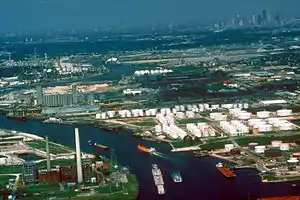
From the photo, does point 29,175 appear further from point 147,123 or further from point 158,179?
point 147,123

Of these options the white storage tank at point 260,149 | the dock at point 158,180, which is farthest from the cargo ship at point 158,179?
the white storage tank at point 260,149

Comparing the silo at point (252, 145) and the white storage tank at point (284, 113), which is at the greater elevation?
the white storage tank at point (284, 113)

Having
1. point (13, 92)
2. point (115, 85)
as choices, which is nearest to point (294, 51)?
point (115, 85)

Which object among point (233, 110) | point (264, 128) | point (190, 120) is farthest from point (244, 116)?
point (264, 128)

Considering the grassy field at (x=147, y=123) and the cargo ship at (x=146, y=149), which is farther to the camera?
the grassy field at (x=147, y=123)

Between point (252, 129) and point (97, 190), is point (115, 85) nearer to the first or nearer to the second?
point (252, 129)

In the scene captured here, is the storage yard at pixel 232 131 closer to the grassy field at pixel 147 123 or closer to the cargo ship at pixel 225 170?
the grassy field at pixel 147 123
